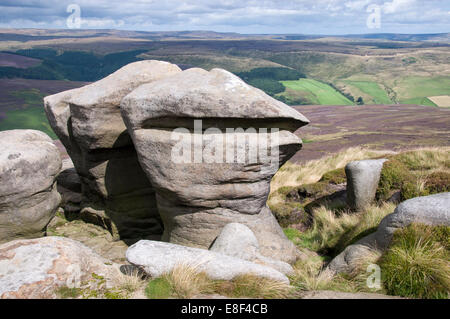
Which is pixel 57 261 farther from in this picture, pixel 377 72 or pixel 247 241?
pixel 377 72

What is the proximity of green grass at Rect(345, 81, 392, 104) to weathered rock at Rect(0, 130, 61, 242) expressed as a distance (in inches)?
4673

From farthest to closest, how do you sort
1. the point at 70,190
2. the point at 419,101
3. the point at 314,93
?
the point at 314,93 → the point at 419,101 → the point at 70,190

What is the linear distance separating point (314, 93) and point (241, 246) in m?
122

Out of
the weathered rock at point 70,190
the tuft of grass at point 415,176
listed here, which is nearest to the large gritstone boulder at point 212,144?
the tuft of grass at point 415,176

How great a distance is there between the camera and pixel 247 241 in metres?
9.63

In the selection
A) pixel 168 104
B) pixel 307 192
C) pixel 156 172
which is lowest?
pixel 307 192

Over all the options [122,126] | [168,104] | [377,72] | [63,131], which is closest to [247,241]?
[168,104]

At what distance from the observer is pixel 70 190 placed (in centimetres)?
1586

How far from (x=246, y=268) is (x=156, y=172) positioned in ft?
13.5

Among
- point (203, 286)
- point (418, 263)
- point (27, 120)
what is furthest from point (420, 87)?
point (203, 286)

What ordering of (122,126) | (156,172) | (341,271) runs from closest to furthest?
(341,271)
(156,172)
(122,126)

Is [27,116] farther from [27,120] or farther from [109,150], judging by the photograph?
[109,150]
